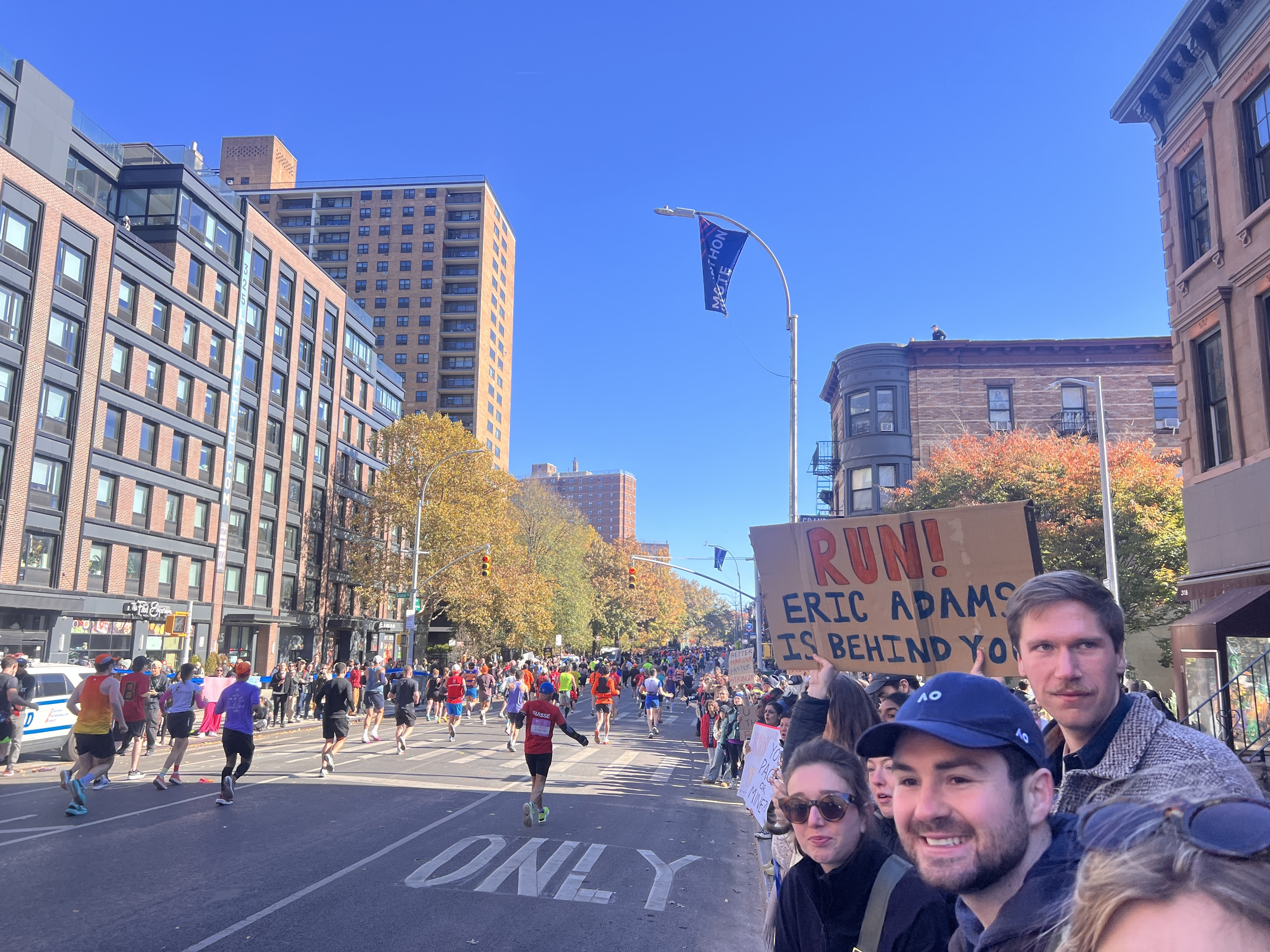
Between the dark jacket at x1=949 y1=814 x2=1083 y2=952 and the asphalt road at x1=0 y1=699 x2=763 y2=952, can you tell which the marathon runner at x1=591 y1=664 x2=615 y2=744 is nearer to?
the asphalt road at x1=0 y1=699 x2=763 y2=952

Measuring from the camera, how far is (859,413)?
130ft

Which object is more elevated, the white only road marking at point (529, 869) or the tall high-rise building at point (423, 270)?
the tall high-rise building at point (423, 270)

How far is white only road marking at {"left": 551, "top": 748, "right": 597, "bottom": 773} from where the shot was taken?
17.0 m

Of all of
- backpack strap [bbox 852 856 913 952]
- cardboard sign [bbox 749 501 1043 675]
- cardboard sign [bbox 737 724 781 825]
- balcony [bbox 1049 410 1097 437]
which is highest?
balcony [bbox 1049 410 1097 437]

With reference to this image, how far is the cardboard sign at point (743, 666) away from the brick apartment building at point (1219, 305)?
23.8 feet

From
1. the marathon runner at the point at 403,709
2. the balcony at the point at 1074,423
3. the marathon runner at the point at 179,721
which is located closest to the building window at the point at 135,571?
the marathon runner at the point at 403,709

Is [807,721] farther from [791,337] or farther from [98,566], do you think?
[98,566]

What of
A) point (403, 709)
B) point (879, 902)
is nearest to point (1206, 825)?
point (879, 902)

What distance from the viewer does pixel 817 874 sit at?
9.68 feet

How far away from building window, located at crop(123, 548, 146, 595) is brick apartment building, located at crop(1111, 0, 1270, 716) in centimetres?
3687

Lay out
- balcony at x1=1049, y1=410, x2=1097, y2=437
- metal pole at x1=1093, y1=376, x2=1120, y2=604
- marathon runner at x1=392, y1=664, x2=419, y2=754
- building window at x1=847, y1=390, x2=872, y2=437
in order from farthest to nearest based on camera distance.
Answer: building window at x1=847, y1=390, x2=872, y2=437, balcony at x1=1049, y1=410, x2=1097, y2=437, metal pole at x1=1093, y1=376, x2=1120, y2=604, marathon runner at x1=392, y1=664, x2=419, y2=754

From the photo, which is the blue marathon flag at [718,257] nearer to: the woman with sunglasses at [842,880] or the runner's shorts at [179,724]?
the runner's shorts at [179,724]

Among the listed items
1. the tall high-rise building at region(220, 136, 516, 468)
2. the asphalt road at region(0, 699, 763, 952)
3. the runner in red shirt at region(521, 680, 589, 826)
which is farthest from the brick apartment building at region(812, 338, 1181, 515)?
the tall high-rise building at region(220, 136, 516, 468)

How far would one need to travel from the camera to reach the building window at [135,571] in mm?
36000
